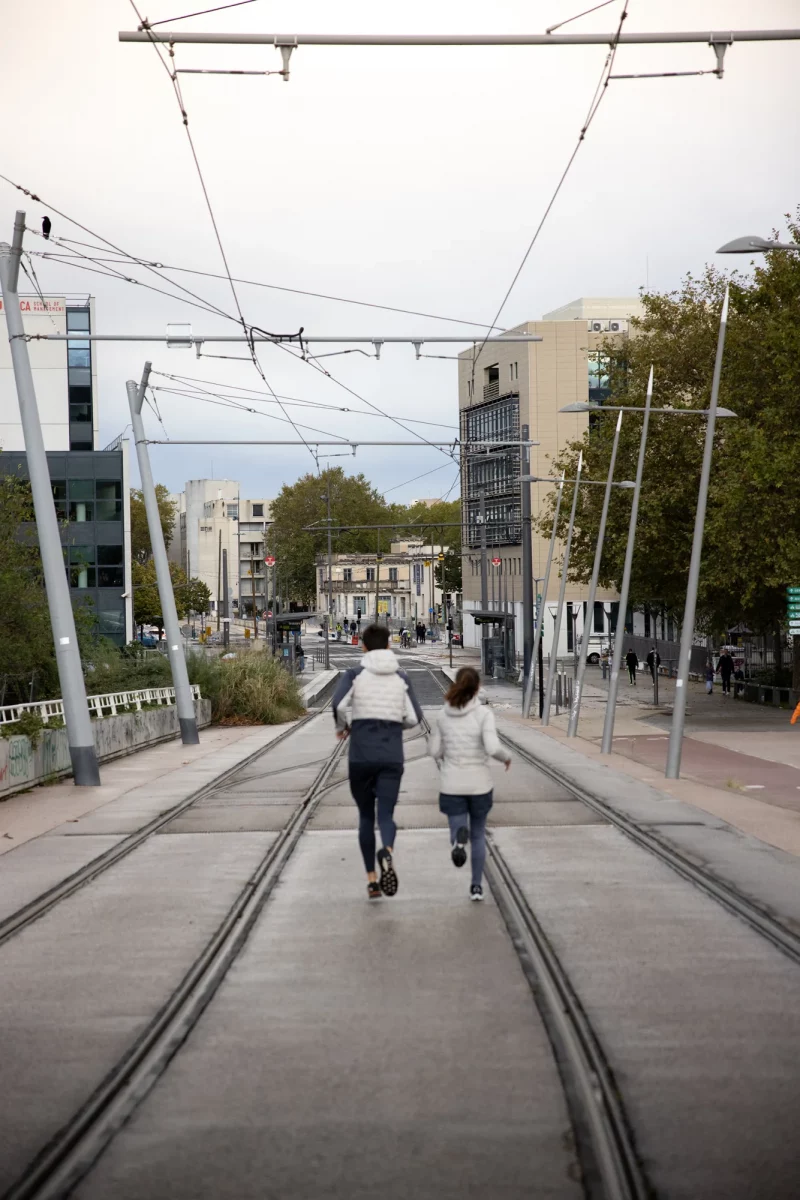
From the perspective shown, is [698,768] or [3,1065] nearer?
[3,1065]

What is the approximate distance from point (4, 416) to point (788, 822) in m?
68.1

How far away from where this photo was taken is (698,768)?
994 inches

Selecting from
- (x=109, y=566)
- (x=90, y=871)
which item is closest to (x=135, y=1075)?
(x=90, y=871)

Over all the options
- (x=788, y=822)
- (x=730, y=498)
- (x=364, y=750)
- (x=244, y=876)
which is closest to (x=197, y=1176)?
(x=364, y=750)

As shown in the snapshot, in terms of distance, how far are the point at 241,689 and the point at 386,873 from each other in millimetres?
31886

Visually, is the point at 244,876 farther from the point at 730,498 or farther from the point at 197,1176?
the point at 730,498

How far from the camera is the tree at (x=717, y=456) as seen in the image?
124ft

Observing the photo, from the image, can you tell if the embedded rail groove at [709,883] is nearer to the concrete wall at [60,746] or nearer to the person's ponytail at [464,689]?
the person's ponytail at [464,689]

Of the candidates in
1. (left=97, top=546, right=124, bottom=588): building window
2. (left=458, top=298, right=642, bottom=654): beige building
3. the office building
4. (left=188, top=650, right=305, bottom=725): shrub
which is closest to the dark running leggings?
(left=188, top=650, right=305, bottom=725): shrub

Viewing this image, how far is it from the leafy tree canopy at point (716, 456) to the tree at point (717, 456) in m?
0.05

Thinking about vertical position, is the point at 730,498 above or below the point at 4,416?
below

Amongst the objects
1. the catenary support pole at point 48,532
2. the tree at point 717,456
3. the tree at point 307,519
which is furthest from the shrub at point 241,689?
the tree at point 307,519

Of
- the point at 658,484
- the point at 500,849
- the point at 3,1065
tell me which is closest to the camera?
the point at 3,1065

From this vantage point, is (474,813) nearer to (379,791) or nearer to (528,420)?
(379,791)
